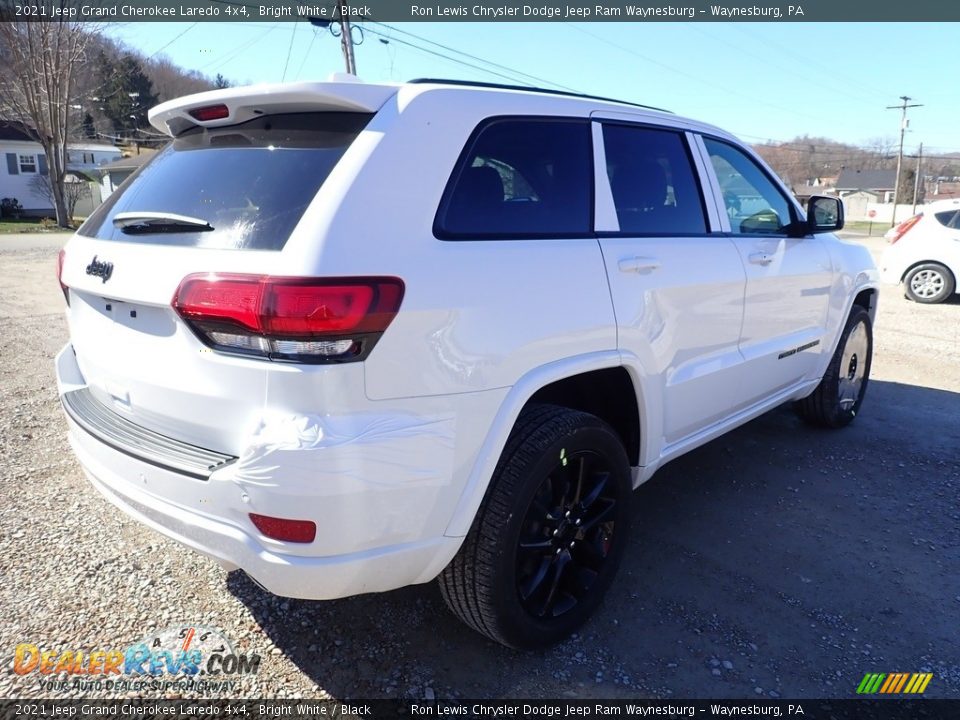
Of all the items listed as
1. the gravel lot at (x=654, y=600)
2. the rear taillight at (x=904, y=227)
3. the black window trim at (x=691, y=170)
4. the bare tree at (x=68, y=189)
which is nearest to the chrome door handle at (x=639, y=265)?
the black window trim at (x=691, y=170)

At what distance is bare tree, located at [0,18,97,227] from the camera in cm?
2564

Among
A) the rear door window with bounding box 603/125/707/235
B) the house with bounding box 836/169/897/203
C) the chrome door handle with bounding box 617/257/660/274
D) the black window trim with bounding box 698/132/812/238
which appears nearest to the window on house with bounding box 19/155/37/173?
the black window trim with bounding box 698/132/812/238

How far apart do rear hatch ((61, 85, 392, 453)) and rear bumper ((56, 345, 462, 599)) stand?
0.16 m

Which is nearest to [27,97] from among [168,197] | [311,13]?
[311,13]

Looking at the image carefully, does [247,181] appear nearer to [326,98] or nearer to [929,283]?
[326,98]

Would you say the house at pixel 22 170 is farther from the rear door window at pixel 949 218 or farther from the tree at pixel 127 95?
the rear door window at pixel 949 218

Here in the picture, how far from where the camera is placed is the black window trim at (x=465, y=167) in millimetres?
2047

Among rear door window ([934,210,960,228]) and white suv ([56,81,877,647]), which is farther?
rear door window ([934,210,960,228])

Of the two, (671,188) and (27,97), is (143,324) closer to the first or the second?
(671,188)

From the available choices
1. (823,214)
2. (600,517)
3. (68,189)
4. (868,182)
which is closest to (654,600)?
(600,517)

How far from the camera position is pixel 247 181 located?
209cm

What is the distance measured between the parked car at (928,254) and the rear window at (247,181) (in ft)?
36.9

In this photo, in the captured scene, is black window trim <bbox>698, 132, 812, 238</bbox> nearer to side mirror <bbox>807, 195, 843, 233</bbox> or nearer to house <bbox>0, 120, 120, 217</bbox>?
side mirror <bbox>807, 195, 843, 233</bbox>

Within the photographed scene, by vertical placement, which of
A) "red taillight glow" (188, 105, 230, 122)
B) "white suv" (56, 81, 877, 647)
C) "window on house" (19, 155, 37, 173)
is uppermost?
"window on house" (19, 155, 37, 173)
